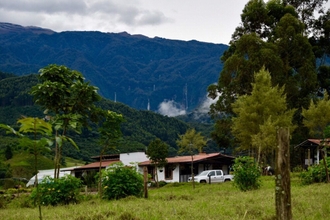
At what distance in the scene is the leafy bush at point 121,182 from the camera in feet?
58.2

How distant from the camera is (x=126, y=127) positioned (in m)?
117

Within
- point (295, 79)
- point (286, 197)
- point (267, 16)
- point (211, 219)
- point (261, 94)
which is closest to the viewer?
point (286, 197)

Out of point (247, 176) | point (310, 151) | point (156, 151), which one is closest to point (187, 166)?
point (156, 151)

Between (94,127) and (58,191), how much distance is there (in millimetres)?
100231

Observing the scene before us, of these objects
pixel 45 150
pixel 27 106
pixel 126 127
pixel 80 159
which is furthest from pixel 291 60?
pixel 27 106

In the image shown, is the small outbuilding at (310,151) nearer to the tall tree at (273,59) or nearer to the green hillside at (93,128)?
the tall tree at (273,59)

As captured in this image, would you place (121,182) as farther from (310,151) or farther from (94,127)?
(94,127)

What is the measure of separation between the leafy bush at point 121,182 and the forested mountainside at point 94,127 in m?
81.2

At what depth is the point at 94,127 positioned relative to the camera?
116438 mm

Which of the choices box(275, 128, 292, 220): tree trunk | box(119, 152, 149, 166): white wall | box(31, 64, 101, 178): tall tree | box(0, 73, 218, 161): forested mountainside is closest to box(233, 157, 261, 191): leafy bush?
box(31, 64, 101, 178): tall tree

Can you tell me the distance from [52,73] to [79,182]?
17.1ft

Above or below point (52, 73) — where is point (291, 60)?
above

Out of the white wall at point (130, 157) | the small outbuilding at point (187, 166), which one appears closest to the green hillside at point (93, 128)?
the white wall at point (130, 157)

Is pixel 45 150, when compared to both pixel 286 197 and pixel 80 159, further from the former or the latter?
pixel 80 159
